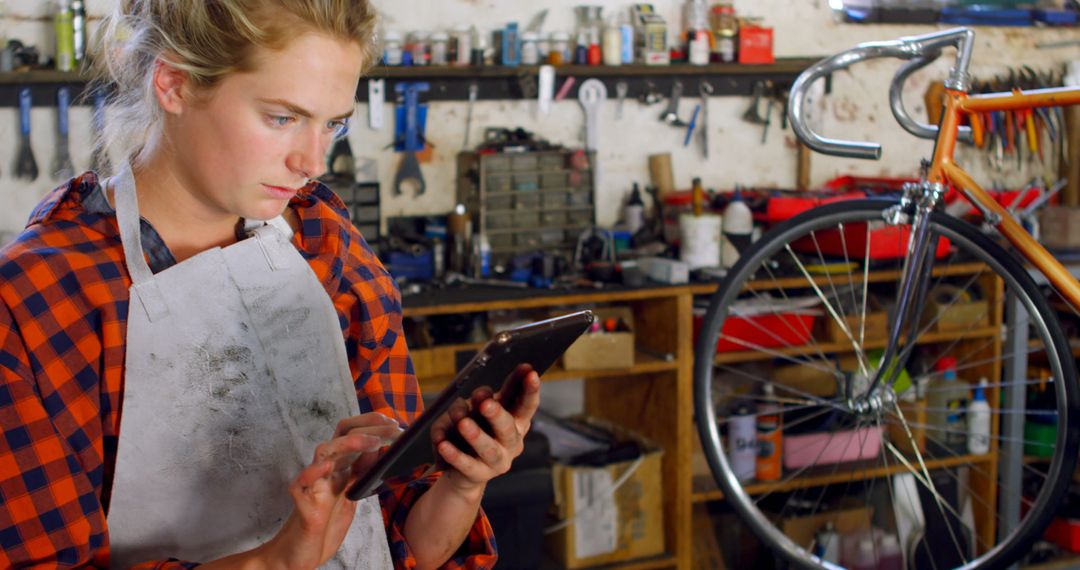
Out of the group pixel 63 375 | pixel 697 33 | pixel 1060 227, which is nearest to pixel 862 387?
pixel 1060 227

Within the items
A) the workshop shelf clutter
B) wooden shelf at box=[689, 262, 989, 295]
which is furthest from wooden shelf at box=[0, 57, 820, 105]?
wooden shelf at box=[689, 262, 989, 295]

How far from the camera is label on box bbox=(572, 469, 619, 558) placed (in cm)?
273

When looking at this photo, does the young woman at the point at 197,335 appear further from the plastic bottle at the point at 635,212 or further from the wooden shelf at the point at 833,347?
the plastic bottle at the point at 635,212

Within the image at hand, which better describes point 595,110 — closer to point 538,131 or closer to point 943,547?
point 538,131

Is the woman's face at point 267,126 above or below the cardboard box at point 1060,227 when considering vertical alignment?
above

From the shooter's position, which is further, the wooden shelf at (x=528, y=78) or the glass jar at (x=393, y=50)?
the glass jar at (x=393, y=50)

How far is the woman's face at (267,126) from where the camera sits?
102 centimetres

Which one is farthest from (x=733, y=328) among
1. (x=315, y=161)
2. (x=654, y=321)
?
(x=315, y=161)

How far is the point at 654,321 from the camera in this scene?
2.82 meters

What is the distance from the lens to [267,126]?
40.3 inches

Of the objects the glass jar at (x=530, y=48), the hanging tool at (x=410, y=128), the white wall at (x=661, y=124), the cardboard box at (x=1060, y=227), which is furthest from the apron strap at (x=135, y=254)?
the cardboard box at (x=1060, y=227)

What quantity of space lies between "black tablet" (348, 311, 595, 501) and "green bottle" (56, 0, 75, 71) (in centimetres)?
202

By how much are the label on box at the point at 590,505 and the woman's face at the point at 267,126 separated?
180cm

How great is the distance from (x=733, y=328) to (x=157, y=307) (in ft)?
6.54
